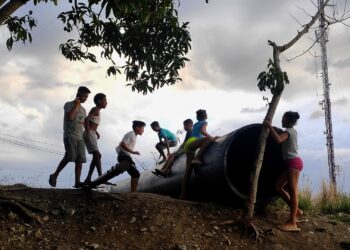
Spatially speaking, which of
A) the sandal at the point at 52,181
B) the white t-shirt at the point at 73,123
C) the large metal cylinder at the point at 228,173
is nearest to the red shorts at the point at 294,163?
the large metal cylinder at the point at 228,173

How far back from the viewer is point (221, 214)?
23.7ft

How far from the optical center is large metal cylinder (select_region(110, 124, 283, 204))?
7348 mm

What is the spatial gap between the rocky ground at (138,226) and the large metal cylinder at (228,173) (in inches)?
12.9

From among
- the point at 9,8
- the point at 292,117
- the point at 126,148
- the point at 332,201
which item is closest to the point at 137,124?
the point at 126,148

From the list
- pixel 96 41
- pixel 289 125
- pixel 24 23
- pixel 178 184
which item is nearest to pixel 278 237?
pixel 289 125

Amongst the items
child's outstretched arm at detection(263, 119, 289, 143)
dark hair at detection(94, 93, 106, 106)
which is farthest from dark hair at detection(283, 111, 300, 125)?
dark hair at detection(94, 93, 106, 106)

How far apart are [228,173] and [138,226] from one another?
1925 mm

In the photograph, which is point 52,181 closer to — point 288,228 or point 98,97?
A: point 98,97

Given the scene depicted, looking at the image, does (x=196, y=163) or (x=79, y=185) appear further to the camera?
(x=79, y=185)

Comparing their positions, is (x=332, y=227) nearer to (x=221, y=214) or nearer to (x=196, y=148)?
(x=221, y=214)

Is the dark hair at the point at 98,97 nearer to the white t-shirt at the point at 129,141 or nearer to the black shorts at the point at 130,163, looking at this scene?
the white t-shirt at the point at 129,141

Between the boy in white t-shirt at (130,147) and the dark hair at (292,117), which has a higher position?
the dark hair at (292,117)

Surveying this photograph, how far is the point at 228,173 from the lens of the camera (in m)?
7.85

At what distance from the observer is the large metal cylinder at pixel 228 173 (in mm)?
7348
